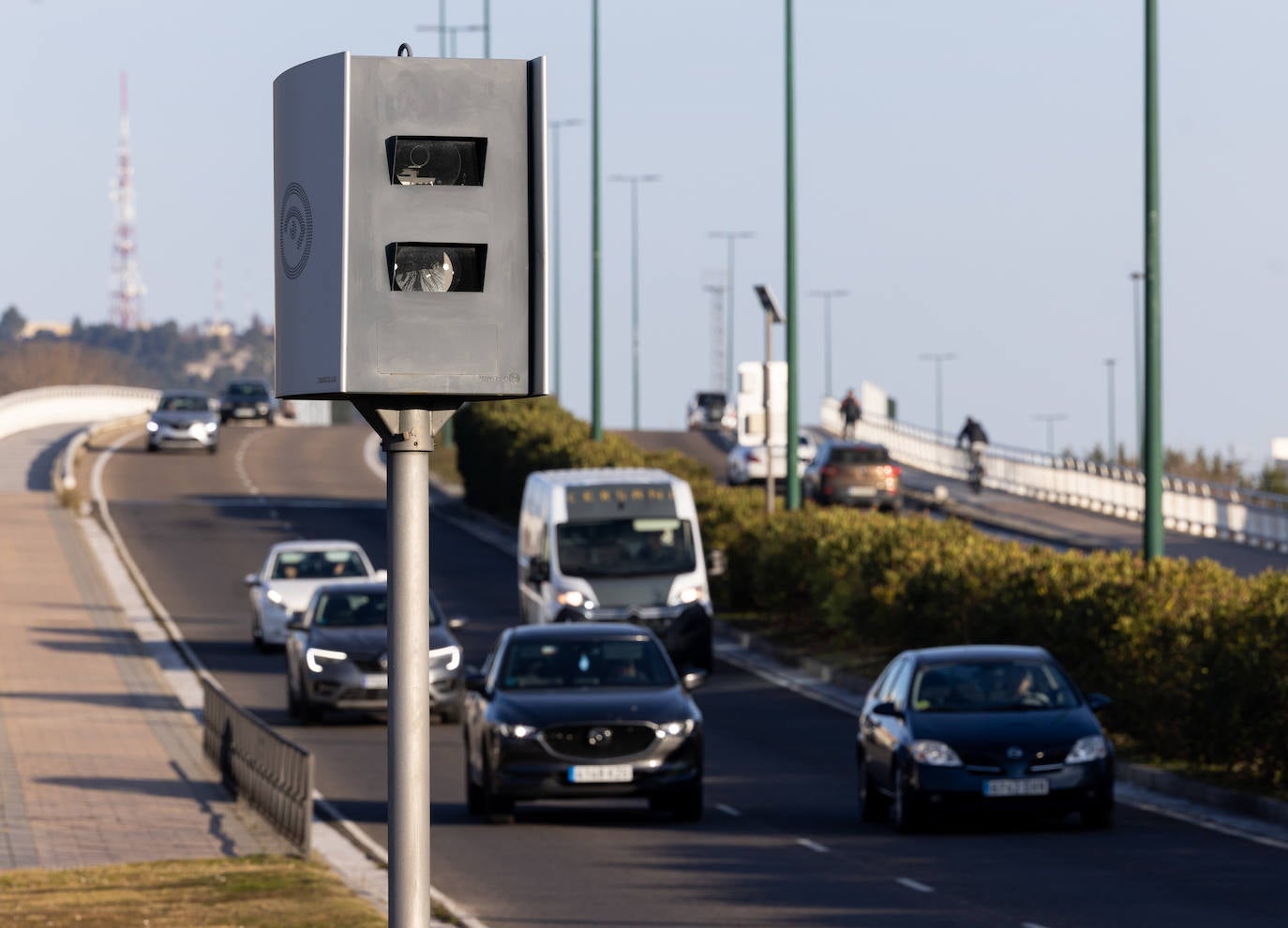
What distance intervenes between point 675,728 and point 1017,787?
9.01 feet

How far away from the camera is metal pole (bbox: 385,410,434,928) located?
6.02 m

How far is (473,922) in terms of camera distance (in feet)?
45.4

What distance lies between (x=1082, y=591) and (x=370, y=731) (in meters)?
8.12

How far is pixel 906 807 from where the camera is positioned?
18.2 metres

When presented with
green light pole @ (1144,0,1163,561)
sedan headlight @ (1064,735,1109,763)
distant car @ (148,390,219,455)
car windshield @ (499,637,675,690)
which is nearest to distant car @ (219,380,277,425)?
distant car @ (148,390,219,455)

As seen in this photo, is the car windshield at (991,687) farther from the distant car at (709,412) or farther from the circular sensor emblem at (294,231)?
the distant car at (709,412)

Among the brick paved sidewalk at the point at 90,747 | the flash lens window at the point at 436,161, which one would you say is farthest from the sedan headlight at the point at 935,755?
the flash lens window at the point at 436,161

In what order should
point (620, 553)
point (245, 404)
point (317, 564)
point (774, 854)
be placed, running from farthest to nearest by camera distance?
point (245, 404) → point (317, 564) → point (620, 553) → point (774, 854)

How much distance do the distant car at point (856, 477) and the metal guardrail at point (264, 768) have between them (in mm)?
34719

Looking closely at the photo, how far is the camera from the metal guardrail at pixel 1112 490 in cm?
5299

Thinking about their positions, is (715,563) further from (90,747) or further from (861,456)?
(861,456)

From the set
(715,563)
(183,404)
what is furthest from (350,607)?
(183,404)

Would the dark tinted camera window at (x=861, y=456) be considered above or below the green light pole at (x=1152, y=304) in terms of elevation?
below

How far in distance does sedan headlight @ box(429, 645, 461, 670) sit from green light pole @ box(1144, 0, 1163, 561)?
7675 millimetres
